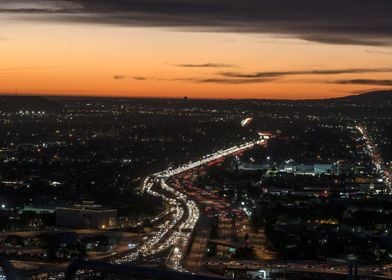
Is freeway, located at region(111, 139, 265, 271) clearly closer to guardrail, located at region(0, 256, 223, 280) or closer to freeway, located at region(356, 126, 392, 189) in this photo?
freeway, located at region(356, 126, 392, 189)

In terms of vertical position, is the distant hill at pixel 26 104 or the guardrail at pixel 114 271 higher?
the distant hill at pixel 26 104

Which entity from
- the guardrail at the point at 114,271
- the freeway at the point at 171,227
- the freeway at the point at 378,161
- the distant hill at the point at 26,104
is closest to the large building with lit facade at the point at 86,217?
the freeway at the point at 171,227

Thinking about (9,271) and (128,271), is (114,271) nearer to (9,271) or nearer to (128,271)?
(128,271)

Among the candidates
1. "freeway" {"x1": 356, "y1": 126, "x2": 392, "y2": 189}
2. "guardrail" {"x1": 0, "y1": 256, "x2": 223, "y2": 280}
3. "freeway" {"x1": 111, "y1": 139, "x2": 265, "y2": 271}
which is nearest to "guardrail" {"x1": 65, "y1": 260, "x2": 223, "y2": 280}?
"guardrail" {"x1": 0, "y1": 256, "x2": 223, "y2": 280}

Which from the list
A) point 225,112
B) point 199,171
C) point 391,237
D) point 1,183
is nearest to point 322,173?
point 199,171

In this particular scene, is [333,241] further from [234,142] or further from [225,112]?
[225,112]

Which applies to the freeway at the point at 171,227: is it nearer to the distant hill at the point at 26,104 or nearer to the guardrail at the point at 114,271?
the guardrail at the point at 114,271

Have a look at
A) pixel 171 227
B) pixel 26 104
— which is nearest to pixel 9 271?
pixel 171 227

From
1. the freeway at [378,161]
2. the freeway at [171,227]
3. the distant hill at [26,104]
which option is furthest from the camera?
the distant hill at [26,104]
